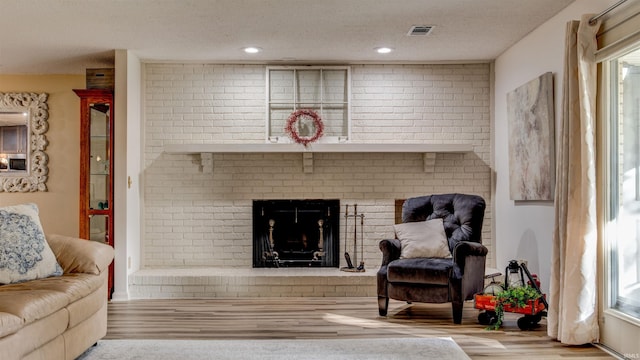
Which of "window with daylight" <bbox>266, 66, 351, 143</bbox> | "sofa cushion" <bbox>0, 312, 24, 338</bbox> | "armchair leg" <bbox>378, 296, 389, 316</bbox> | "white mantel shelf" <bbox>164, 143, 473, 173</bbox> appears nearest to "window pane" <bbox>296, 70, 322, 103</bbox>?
"window with daylight" <bbox>266, 66, 351, 143</bbox>

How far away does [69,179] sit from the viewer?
6359mm

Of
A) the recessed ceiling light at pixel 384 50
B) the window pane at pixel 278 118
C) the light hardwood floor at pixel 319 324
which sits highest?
the recessed ceiling light at pixel 384 50

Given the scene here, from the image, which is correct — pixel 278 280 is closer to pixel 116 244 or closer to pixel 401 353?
pixel 116 244

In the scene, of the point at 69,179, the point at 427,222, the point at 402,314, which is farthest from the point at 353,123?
the point at 69,179

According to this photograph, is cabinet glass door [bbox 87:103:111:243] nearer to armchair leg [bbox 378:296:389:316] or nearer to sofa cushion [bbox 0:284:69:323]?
sofa cushion [bbox 0:284:69:323]

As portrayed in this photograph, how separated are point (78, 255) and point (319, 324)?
6.10 ft

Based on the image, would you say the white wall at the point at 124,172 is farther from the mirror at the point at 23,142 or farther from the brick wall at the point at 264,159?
the mirror at the point at 23,142

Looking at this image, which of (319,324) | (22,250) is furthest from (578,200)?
(22,250)

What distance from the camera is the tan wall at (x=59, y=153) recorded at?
20.8 ft

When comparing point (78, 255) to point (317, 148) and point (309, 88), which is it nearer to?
point (317, 148)

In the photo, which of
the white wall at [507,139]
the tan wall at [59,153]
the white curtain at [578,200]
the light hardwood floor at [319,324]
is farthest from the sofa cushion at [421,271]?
the tan wall at [59,153]

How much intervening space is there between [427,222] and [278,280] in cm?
161

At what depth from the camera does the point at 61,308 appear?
2.95 meters

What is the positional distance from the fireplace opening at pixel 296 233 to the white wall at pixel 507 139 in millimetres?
1754
